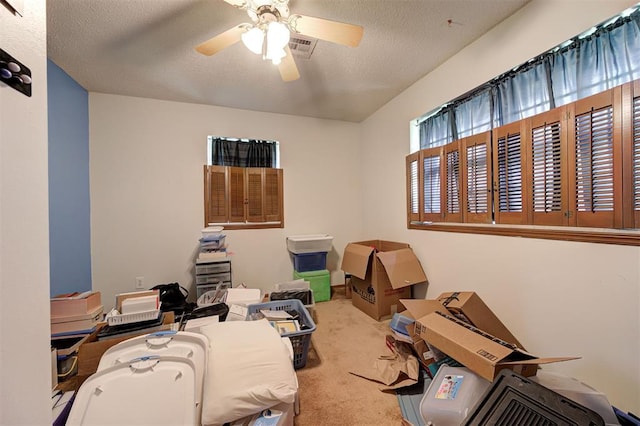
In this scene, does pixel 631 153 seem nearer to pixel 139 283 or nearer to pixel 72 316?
pixel 72 316

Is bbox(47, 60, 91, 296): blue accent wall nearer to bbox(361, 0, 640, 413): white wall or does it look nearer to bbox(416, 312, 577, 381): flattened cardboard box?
bbox(416, 312, 577, 381): flattened cardboard box

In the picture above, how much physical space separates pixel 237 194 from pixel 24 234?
2.65 m

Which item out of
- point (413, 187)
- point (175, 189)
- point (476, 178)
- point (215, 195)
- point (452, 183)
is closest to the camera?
point (476, 178)

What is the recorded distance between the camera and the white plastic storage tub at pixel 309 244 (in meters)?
3.20

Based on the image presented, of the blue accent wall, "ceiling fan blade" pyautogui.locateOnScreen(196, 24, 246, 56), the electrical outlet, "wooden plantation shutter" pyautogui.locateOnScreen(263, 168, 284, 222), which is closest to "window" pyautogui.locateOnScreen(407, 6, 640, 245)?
"ceiling fan blade" pyautogui.locateOnScreen(196, 24, 246, 56)

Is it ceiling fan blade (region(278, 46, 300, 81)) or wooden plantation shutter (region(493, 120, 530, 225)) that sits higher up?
ceiling fan blade (region(278, 46, 300, 81))

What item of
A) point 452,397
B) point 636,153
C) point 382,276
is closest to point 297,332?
point 452,397

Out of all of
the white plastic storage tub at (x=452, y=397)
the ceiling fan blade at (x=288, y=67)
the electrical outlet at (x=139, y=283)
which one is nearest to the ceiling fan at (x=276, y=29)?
the ceiling fan blade at (x=288, y=67)

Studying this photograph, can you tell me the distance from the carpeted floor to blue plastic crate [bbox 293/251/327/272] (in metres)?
0.73

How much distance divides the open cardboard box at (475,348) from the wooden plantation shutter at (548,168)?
0.86 m

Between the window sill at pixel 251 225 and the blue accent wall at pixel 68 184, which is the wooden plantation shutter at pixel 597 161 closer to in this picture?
the window sill at pixel 251 225

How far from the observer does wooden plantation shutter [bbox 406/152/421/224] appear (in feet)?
8.75

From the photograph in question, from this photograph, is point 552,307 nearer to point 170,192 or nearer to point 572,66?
point 572,66

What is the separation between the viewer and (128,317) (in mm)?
1589
